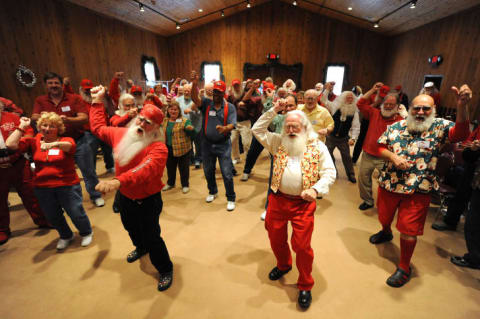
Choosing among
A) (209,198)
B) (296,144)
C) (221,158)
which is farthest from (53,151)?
(296,144)

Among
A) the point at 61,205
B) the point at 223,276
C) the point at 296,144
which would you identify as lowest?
the point at 223,276

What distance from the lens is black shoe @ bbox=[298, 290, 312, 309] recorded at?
1842mm

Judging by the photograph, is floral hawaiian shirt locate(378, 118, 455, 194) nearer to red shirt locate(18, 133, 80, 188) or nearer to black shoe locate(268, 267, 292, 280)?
black shoe locate(268, 267, 292, 280)

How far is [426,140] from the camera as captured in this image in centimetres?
192

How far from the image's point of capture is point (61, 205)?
7.99 feet

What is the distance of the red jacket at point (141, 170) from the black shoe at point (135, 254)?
2.98 feet

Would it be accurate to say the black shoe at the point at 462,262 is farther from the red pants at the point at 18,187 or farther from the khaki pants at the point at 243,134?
the red pants at the point at 18,187

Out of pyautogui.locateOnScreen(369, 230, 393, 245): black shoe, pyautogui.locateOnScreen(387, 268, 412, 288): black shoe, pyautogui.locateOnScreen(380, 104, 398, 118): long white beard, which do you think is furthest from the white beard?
pyautogui.locateOnScreen(380, 104, 398, 118): long white beard

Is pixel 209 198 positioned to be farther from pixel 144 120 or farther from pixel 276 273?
pixel 144 120

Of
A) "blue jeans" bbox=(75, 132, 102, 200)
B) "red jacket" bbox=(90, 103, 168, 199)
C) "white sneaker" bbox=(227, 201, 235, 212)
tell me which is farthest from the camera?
"white sneaker" bbox=(227, 201, 235, 212)

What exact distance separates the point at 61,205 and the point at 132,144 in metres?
1.40

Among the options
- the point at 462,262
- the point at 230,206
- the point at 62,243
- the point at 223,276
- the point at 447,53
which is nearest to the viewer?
the point at 223,276

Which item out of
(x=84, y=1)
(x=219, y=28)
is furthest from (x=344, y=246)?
(x=219, y=28)

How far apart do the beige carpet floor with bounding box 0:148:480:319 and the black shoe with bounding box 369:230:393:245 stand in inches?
2.4
